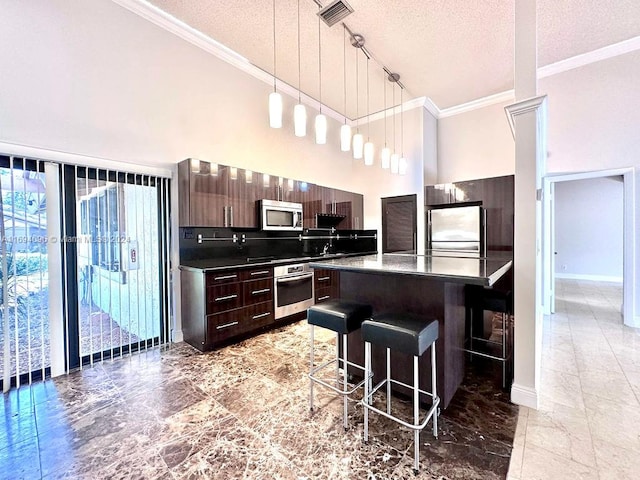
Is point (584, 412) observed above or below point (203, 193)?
below

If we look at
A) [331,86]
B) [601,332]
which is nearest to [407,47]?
[331,86]

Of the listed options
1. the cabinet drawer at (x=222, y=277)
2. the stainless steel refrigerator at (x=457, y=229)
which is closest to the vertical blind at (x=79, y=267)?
the cabinet drawer at (x=222, y=277)

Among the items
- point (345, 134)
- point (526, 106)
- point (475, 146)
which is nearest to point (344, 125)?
point (345, 134)

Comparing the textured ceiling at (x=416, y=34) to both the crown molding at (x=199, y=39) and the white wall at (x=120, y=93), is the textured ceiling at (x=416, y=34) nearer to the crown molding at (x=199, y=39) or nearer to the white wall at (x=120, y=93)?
the crown molding at (x=199, y=39)

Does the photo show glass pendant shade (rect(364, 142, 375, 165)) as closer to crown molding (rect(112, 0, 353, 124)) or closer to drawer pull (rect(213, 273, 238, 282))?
drawer pull (rect(213, 273, 238, 282))

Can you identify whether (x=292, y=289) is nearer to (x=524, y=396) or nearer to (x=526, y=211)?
(x=524, y=396)

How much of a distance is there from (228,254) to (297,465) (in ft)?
8.87

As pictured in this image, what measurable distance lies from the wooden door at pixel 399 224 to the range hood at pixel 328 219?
0.89m

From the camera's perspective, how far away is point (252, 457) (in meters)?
1.55

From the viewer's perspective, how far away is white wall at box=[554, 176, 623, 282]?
270 inches

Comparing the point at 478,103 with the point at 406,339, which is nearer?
the point at 406,339

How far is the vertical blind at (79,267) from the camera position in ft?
7.37

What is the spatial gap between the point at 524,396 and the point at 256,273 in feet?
9.05

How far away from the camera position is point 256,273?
11.0 ft
